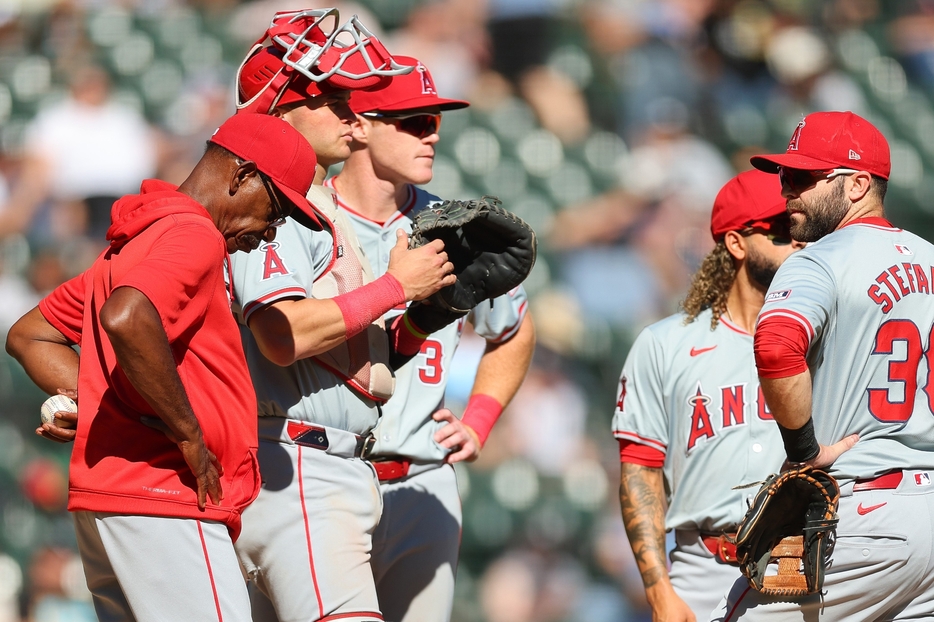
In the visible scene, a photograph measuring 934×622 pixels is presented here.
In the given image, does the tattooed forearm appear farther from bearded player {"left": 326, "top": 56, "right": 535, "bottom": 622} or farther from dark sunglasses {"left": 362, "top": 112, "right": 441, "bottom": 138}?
dark sunglasses {"left": 362, "top": 112, "right": 441, "bottom": 138}

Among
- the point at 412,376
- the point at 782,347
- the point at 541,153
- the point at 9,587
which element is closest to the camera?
the point at 782,347

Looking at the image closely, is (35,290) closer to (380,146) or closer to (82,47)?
(82,47)

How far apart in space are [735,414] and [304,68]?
164 centimetres

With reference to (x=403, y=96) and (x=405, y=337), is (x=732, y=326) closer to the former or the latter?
(x=405, y=337)

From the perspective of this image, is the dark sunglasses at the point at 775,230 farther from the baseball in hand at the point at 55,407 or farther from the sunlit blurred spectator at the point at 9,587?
the sunlit blurred spectator at the point at 9,587

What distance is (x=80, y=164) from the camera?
24.1 ft

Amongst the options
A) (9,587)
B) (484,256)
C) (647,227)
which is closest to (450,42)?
(647,227)

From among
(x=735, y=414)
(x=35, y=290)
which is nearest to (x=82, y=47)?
(x=35, y=290)

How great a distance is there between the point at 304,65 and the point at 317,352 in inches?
31.7

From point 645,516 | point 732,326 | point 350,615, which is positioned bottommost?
point 350,615

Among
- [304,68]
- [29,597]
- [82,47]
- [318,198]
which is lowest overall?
[29,597]

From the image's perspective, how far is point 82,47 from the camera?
26.4ft

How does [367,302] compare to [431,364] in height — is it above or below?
above

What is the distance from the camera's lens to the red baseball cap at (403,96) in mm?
3566
